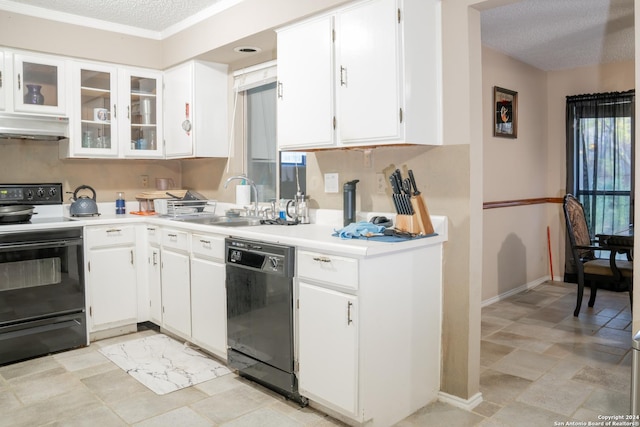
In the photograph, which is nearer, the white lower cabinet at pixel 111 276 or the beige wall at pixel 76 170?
the white lower cabinet at pixel 111 276

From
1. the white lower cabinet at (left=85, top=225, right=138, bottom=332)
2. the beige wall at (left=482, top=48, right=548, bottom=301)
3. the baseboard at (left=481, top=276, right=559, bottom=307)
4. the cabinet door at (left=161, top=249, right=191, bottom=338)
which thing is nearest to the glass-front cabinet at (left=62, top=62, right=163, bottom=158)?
the white lower cabinet at (left=85, top=225, right=138, bottom=332)

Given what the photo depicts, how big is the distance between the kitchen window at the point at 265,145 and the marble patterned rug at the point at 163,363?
1.26 metres

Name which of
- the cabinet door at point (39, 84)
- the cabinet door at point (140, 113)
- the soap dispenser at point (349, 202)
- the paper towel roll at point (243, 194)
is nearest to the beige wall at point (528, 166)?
the soap dispenser at point (349, 202)

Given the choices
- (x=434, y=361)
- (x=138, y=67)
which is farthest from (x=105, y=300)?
(x=434, y=361)

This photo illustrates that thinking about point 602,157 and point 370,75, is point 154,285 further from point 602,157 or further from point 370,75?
point 602,157

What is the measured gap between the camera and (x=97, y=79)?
3912 millimetres

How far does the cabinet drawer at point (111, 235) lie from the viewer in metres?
3.53

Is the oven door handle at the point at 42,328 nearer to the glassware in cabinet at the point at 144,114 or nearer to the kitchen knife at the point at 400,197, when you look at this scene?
the glassware in cabinet at the point at 144,114

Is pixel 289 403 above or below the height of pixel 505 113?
below

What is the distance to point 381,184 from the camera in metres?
2.88

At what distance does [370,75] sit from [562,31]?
2.49 meters

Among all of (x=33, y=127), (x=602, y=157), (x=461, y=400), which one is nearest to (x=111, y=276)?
(x=33, y=127)

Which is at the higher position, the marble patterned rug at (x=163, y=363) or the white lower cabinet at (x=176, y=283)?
the white lower cabinet at (x=176, y=283)

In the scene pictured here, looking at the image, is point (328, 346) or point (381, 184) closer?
point (328, 346)
